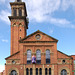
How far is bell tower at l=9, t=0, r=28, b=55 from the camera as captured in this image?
41.7m

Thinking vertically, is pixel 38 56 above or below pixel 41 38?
below

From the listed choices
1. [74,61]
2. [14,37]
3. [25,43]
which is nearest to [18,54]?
[25,43]

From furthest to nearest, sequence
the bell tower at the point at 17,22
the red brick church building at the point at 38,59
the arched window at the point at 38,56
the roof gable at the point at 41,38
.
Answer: the bell tower at the point at 17,22 < the roof gable at the point at 41,38 < the arched window at the point at 38,56 < the red brick church building at the point at 38,59

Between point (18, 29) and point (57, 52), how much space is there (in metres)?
14.8

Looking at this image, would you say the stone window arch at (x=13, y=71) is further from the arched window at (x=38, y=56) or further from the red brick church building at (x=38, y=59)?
the arched window at (x=38, y=56)

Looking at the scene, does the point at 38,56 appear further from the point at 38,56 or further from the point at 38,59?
the point at 38,59

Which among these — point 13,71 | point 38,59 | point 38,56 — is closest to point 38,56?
point 38,56

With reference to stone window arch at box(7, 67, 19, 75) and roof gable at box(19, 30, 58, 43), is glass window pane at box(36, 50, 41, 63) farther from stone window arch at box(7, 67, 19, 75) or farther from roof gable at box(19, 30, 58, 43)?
stone window arch at box(7, 67, 19, 75)

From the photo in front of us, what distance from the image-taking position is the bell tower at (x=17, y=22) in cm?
4169

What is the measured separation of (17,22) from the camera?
1686 inches

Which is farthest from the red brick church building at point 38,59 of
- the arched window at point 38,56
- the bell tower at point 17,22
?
the bell tower at point 17,22

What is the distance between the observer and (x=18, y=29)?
42.7 meters

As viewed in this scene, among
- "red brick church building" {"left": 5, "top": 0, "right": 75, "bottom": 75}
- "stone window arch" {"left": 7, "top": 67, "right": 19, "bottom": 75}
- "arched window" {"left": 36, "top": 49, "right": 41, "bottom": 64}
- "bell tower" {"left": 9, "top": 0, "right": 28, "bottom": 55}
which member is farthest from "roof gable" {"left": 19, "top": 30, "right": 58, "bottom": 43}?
"bell tower" {"left": 9, "top": 0, "right": 28, "bottom": 55}

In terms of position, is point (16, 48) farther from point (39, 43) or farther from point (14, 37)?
point (39, 43)
